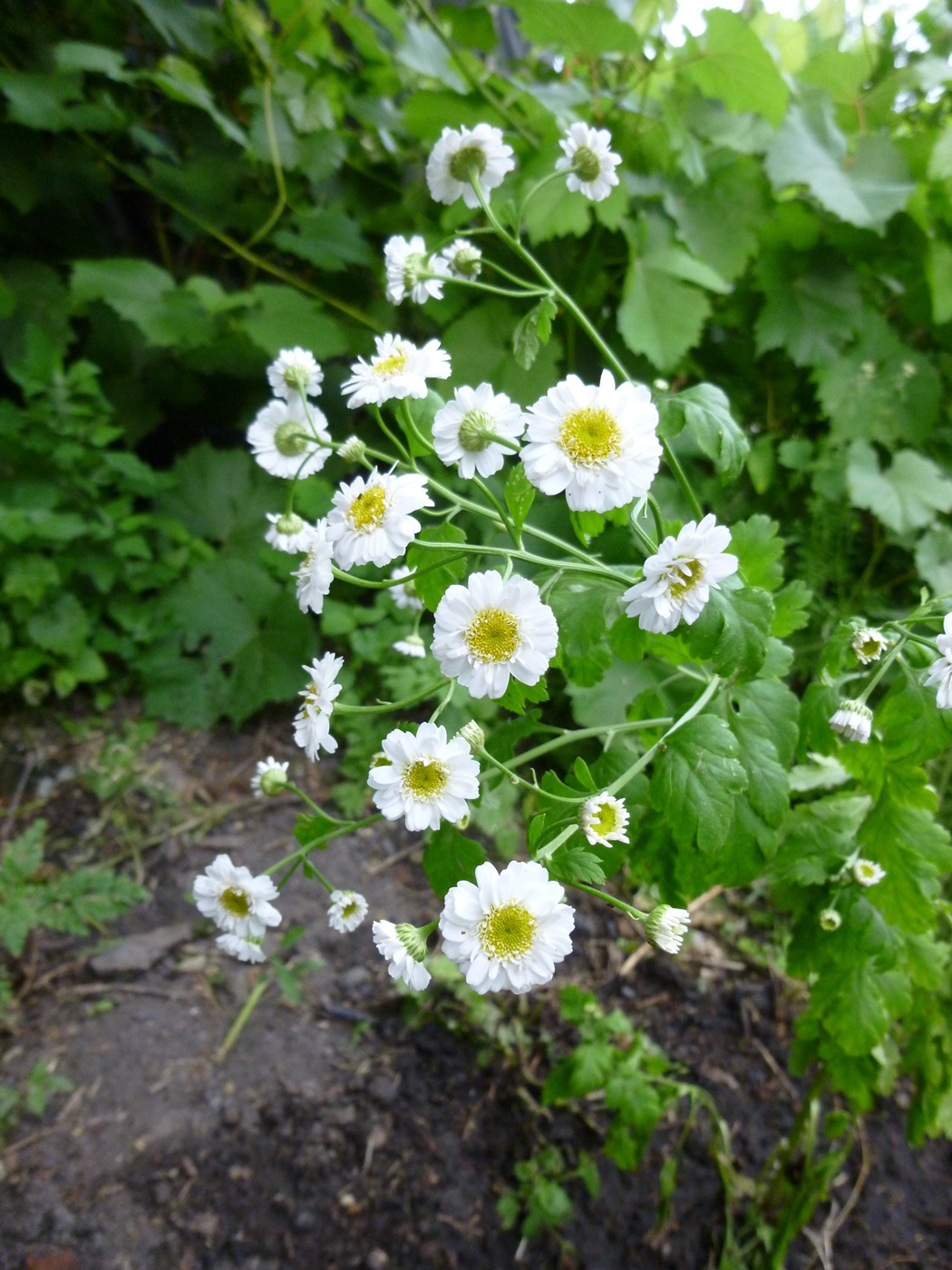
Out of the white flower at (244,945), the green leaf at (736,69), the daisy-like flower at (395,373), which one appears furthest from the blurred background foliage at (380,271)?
the white flower at (244,945)

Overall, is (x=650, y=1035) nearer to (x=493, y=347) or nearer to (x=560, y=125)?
(x=493, y=347)

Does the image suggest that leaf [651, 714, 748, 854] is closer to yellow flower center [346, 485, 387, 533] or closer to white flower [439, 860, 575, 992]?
white flower [439, 860, 575, 992]

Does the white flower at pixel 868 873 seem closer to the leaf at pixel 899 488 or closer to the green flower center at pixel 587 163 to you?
the green flower center at pixel 587 163

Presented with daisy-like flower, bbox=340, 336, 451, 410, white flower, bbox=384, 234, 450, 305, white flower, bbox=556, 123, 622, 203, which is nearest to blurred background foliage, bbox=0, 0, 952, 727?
white flower, bbox=556, 123, 622, 203

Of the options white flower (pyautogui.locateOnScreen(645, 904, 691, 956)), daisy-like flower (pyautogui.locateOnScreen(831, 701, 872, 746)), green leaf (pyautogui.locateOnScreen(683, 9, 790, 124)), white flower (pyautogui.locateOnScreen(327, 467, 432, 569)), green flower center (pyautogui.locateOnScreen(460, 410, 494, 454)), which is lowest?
white flower (pyautogui.locateOnScreen(645, 904, 691, 956))

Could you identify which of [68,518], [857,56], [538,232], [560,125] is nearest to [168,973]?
[68,518]

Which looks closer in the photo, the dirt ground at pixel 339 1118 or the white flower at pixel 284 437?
the white flower at pixel 284 437
